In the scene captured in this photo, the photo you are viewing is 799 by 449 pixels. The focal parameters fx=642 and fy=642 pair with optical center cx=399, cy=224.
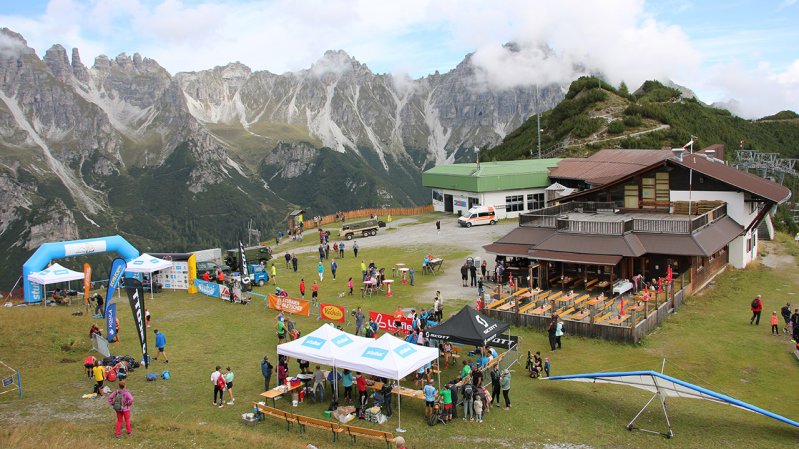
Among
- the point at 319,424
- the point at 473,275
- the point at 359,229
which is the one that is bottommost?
the point at 319,424

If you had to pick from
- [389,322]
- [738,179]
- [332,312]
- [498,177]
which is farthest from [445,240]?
[389,322]

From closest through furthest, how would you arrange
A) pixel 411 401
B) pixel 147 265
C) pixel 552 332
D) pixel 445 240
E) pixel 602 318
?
pixel 411 401
pixel 552 332
pixel 602 318
pixel 147 265
pixel 445 240

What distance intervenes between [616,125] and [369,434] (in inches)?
3338

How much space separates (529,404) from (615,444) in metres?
3.77

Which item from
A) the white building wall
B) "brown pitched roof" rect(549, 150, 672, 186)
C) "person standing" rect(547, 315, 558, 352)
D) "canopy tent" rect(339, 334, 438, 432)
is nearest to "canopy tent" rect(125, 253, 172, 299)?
"canopy tent" rect(339, 334, 438, 432)

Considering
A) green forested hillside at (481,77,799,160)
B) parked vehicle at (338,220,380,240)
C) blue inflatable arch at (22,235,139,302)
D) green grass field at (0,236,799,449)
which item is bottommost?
green grass field at (0,236,799,449)

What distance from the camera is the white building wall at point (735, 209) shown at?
4284 cm

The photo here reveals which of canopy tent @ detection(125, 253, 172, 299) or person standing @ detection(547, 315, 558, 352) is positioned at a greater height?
canopy tent @ detection(125, 253, 172, 299)

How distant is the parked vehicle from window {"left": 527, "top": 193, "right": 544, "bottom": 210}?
18.3m

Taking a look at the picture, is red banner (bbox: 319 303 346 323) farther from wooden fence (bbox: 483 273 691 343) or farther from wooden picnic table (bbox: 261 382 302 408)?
wooden picnic table (bbox: 261 382 302 408)

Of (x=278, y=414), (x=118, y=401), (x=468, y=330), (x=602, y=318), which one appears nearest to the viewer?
(x=118, y=401)

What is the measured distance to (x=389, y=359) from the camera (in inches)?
841

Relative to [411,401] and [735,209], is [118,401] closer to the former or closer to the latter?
[411,401]

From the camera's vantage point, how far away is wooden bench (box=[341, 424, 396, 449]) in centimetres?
1880
